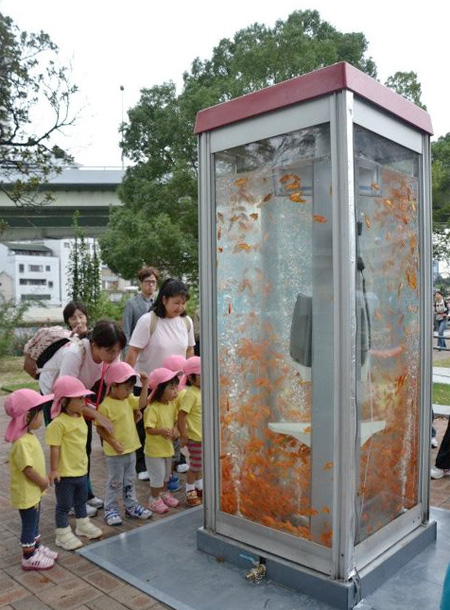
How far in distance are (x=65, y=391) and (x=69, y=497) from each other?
0.69 metres

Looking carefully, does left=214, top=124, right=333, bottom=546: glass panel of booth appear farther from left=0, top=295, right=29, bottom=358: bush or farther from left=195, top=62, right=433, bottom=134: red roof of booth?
left=0, top=295, right=29, bottom=358: bush

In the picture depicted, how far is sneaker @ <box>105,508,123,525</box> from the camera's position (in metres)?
4.07

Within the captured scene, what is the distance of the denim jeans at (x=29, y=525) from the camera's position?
3.44 meters

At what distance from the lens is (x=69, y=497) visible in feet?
12.1

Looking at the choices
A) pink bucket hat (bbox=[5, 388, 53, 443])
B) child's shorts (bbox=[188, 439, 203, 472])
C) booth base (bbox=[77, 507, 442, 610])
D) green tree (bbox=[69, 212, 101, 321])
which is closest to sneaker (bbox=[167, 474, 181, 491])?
child's shorts (bbox=[188, 439, 203, 472])

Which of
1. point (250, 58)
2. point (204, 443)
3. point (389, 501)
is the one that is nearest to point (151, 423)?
point (204, 443)

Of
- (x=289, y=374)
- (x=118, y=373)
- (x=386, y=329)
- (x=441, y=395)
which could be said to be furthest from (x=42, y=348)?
(x=441, y=395)

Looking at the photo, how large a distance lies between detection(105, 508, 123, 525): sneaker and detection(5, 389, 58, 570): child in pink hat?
61 cm

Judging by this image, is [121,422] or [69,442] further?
[121,422]

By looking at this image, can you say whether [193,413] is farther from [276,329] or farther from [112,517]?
[276,329]

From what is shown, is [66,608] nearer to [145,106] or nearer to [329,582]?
[329,582]

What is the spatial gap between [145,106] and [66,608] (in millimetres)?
21246

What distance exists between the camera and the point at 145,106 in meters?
22.0

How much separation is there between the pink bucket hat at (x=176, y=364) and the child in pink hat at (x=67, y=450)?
2.84 feet
